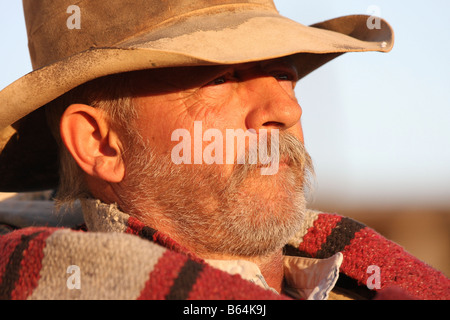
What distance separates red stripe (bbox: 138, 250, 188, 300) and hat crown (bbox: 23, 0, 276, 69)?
36.0 inches

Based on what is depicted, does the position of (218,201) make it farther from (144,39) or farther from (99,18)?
(99,18)

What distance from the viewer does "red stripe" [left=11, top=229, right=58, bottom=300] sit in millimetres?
1587

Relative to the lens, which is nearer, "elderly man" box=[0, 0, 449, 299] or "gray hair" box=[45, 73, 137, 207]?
"elderly man" box=[0, 0, 449, 299]

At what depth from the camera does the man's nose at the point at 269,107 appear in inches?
84.5

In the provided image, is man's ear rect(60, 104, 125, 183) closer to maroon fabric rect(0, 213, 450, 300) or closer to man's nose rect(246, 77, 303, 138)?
maroon fabric rect(0, 213, 450, 300)

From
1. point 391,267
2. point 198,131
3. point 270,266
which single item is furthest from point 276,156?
point 391,267

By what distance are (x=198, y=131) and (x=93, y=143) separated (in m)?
0.48

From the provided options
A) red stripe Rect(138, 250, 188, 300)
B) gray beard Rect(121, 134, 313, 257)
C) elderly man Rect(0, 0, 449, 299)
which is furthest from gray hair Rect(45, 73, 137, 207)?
red stripe Rect(138, 250, 188, 300)

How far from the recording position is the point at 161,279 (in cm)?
152

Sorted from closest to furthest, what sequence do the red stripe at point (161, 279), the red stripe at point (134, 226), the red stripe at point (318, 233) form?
the red stripe at point (161, 279), the red stripe at point (134, 226), the red stripe at point (318, 233)

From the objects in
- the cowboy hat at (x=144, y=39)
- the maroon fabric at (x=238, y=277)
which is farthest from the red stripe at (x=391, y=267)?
Result: the cowboy hat at (x=144, y=39)

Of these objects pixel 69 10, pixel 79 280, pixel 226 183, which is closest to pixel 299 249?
pixel 226 183

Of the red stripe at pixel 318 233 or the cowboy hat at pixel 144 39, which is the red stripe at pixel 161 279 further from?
the red stripe at pixel 318 233

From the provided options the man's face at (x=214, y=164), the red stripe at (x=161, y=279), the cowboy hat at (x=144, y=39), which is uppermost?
the cowboy hat at (x=144, y=39)
